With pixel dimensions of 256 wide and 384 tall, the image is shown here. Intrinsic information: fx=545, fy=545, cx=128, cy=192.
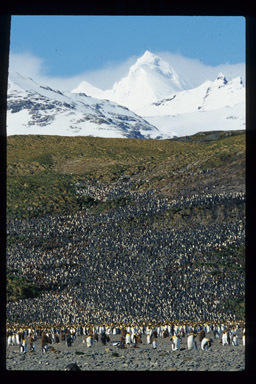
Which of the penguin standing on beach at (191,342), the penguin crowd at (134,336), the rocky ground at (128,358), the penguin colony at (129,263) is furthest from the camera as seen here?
the penguin colony at (129,263)

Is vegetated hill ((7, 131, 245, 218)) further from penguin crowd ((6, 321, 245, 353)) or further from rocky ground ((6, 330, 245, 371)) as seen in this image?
rocky ground ((6, 330, 245, 371))

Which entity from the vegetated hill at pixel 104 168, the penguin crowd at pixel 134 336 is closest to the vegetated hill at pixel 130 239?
the vegetated hill at pixel 104 168

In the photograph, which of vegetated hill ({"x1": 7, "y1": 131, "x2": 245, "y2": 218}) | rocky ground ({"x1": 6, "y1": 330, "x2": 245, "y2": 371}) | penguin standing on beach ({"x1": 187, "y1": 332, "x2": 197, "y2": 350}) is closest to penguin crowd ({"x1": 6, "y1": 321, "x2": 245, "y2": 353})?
penguin standing on beach ({"x1": 187, "y1": 332, "x2": 197, "y2": 350})

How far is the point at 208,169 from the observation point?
189 feet

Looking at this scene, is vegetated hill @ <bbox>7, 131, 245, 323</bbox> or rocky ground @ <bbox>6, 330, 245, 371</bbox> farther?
vegetated hill @ <bbox>7, 131, 245, 323</bbox>

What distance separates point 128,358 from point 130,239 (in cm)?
2513

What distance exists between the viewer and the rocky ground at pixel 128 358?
14.7 metres

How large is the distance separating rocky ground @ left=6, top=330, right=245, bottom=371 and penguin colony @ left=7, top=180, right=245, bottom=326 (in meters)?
8.45

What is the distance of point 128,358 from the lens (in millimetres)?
17109

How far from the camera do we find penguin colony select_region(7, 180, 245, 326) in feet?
98.5

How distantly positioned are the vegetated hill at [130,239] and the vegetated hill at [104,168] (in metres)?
0.21

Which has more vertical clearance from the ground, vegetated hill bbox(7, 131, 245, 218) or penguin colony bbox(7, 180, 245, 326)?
vegetated hill bbox(7, 131, 245, 218)

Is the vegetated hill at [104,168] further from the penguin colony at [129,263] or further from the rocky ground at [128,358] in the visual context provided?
the rocky ground at [128,358]

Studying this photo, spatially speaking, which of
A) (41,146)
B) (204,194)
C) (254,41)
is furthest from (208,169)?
(254,41)
